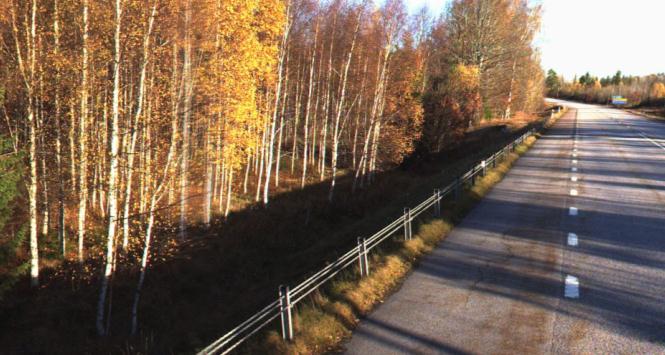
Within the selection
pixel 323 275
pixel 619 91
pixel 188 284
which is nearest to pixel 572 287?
pixel 323 275

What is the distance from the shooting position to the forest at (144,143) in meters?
12.4

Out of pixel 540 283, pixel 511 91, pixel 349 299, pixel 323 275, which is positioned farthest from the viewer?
pixel 511 91

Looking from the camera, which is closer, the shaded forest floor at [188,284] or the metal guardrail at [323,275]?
the metal guardrail at [323,275]

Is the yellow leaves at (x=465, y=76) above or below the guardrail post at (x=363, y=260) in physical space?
above

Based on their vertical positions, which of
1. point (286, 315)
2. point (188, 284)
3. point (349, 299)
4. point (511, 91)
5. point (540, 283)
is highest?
point (511, 91)

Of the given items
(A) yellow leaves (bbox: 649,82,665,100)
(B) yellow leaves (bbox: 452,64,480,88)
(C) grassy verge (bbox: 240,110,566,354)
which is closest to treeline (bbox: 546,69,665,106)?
(A) yellow leaves (bbox: 649,82,665,100)

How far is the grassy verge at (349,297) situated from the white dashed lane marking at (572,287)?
10.3 feet

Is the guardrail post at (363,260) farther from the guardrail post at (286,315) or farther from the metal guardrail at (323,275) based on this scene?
the guardrail post at (286,315)

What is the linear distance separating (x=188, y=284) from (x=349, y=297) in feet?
29.9

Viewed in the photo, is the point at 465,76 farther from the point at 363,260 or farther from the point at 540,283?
the point at 363,260

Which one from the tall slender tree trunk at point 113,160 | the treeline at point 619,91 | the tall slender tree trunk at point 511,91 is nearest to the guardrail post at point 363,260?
the tall slender tree trunk at point 113,160

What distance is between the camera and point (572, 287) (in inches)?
339

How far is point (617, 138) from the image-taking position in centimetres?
3388

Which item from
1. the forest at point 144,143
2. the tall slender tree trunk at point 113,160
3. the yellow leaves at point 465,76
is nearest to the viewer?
the tall slender tree trunk at point 113,160
